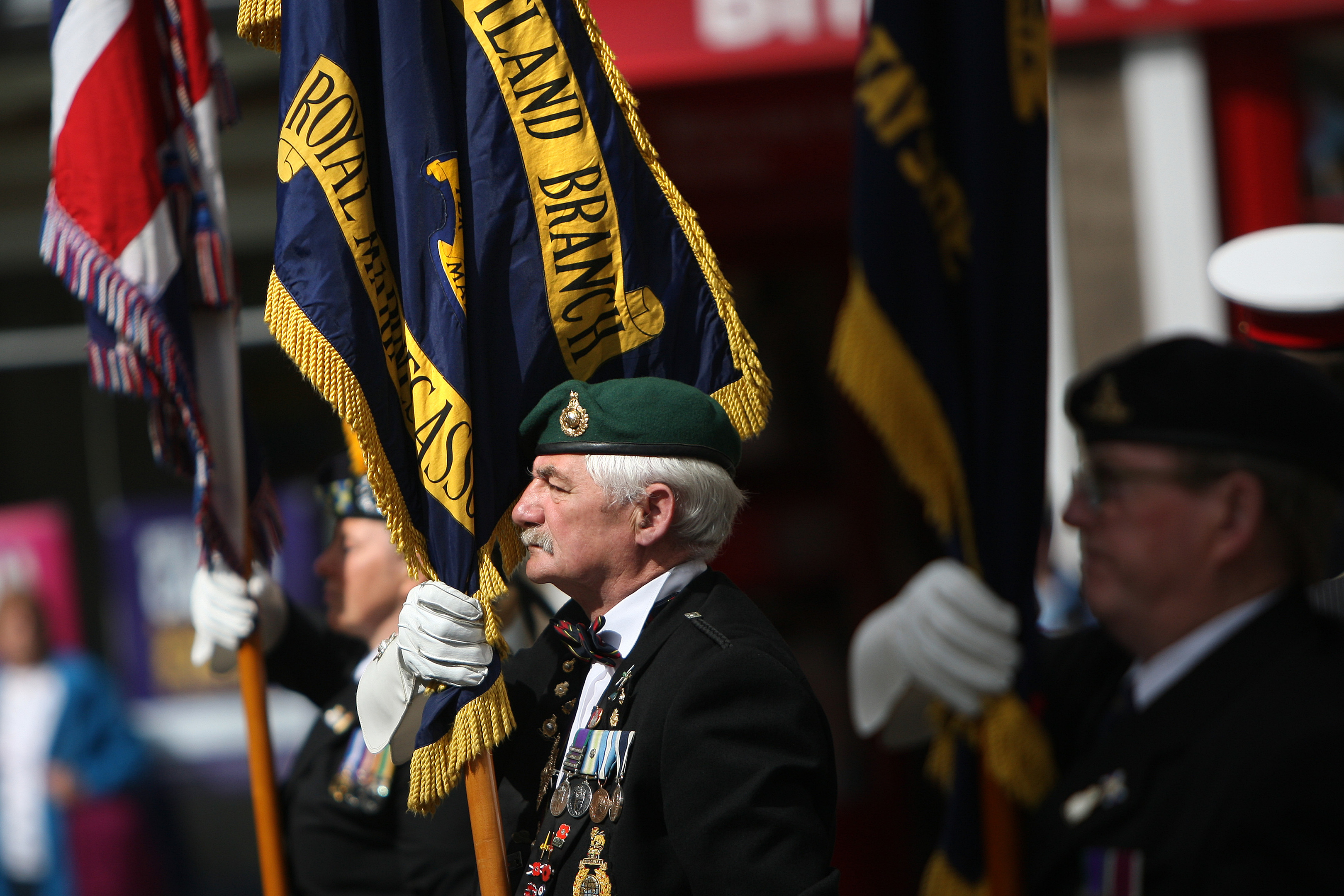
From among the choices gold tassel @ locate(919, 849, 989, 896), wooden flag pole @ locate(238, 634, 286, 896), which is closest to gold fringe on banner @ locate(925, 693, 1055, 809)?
gold tassel @ locate(919, 849, 989, 896)

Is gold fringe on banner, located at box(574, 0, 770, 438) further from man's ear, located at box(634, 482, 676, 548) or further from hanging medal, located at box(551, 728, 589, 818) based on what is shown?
hanging medal, located at box(551, 728, 589, 818)

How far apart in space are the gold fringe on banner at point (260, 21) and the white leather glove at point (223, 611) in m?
1.17

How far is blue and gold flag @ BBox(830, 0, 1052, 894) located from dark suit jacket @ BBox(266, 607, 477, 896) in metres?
1.22

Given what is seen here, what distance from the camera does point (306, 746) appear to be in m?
3.16

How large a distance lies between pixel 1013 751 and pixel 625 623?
27.6 inches

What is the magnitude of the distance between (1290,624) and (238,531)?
218cm

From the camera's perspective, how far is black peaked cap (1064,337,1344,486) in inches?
66.1

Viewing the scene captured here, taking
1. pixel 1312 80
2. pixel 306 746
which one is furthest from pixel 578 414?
pixel 1312 80

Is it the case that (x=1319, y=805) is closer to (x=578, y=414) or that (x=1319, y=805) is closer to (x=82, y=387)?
(x=578, y=414)

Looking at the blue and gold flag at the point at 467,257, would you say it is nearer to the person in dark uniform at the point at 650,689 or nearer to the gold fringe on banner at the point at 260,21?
the gold fringe on banner at the point at 260,21

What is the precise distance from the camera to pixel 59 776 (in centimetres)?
604

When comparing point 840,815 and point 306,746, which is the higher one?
point 306,746

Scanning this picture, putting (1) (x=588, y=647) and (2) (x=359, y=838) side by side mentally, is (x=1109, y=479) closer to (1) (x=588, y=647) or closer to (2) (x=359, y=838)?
(1) (x=588, y=647)

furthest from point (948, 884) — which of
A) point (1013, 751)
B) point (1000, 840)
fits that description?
point (1013, 751)
